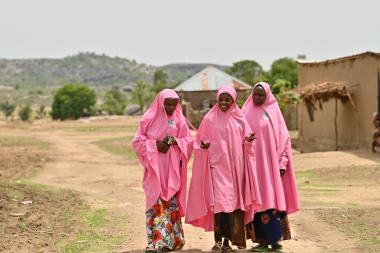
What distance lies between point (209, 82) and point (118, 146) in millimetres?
15834

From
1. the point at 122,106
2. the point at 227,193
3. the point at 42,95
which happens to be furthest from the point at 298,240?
the point at 42,95

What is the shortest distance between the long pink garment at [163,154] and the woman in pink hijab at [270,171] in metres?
0.72

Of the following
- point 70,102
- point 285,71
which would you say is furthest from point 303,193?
→ point 70,102

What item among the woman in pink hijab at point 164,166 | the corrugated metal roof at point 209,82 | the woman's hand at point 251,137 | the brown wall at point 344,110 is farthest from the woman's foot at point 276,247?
the corrugated metal roof at point 209,82

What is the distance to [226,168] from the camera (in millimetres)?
6844

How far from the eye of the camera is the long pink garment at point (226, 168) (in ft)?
22.3

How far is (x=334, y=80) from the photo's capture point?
856 inches

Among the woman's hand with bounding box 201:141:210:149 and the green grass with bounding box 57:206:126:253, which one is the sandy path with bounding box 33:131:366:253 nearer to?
the green grass with bounding box 57:206:126:253

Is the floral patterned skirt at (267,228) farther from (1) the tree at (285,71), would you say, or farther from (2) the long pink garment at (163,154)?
(1) the tree at (285,71)

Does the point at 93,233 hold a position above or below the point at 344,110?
below

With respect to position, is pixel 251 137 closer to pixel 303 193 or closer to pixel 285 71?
pixel 303 193

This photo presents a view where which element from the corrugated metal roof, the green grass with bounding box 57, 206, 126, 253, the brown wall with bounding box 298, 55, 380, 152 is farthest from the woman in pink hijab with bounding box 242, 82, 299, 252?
the corrugated metal roof

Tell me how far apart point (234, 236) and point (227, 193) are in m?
0.43

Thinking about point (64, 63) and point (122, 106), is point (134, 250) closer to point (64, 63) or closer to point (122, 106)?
point (122, 106)
